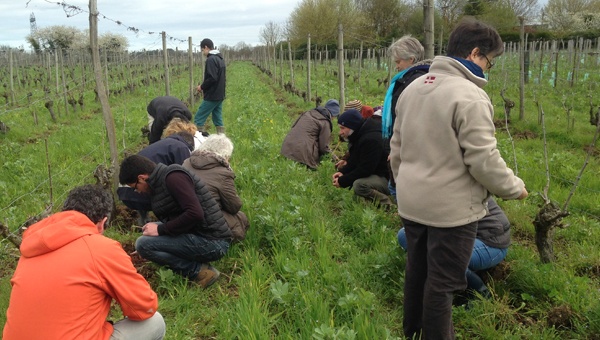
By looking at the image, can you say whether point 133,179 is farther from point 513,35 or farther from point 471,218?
point 513,35

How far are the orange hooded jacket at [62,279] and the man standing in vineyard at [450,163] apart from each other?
5.28 feet

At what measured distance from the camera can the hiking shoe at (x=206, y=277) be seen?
3723 millimetres

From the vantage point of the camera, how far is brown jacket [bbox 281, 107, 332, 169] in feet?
22.1

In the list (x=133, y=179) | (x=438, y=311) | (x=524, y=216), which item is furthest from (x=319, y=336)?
(x=524, y=216)

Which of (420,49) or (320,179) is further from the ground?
(420,49)

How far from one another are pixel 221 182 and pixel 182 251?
67cm

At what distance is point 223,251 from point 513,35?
123 feet

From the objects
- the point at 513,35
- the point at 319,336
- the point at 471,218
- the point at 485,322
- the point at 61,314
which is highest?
the point at 513,35

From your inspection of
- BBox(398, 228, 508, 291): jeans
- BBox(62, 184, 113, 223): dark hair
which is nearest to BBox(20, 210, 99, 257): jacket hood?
BBox(62, 184, 113, 223): dark hair

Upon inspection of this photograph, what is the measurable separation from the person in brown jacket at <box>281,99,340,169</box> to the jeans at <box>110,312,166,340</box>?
437 centimetres

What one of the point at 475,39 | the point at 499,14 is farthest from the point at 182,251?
the point at 499,14

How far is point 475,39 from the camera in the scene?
237 centimetres

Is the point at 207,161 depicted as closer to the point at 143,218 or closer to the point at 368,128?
the point at 143,218

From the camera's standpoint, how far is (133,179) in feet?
11.3
